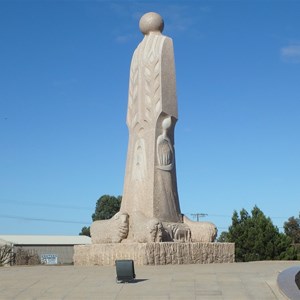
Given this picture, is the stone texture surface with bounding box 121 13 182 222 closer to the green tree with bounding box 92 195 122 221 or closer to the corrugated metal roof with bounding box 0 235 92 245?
the green tree with bounding box 92 195 122 221

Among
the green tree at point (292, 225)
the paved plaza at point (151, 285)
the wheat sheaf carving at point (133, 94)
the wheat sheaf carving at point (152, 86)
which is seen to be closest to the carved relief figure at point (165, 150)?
the wheat sheaf carving at point (152, 86)

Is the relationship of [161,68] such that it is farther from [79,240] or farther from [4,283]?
[79,240]

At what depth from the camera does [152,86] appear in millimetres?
14766

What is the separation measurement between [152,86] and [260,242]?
8.92m

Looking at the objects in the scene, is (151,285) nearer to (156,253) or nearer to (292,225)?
(156,253)

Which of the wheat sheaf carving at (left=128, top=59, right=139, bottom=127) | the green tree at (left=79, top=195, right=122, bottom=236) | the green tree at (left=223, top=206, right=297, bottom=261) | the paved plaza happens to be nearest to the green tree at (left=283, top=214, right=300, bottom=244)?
the green tree at (left=79, top=195, right=122, bottom=236)

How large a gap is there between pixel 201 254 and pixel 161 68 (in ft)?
16.9

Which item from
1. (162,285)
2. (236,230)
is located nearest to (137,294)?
(162,285)

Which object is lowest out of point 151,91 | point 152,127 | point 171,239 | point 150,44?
point 171,239

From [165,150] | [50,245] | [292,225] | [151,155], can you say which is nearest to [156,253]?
[151,155]

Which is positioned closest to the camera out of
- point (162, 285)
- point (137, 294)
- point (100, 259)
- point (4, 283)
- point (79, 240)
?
point (137, 294)

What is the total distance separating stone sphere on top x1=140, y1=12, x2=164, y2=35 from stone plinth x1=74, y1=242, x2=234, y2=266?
6412 millimetres

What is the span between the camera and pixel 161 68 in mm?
14766

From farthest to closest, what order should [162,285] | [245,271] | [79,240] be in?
1. [79,240]
2. [245,271]
3. [162,285]
